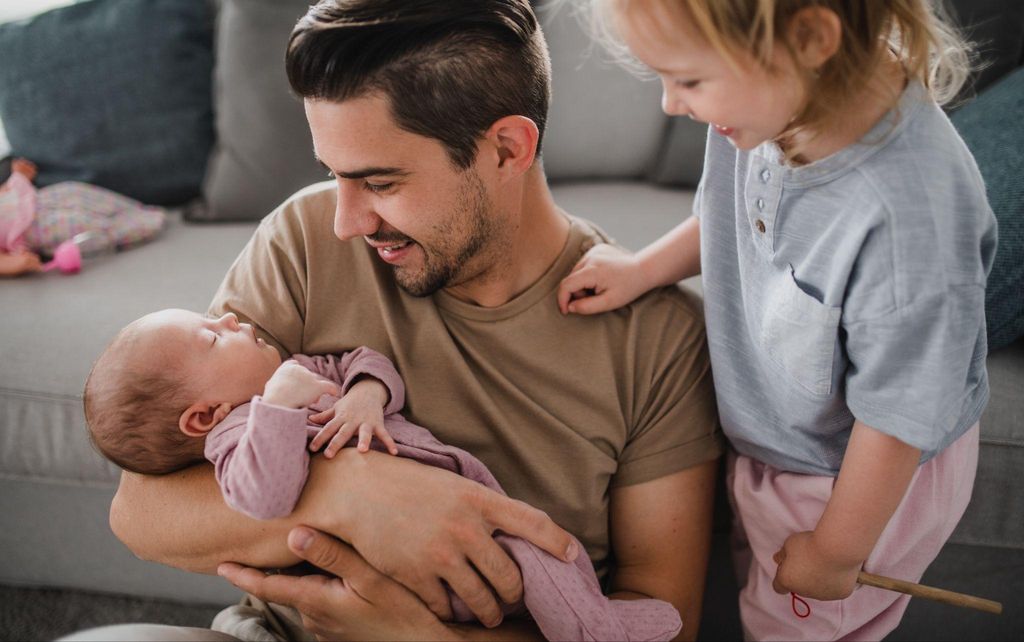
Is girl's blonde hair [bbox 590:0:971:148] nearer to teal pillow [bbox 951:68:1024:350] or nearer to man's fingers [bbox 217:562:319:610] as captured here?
teal pillow [bbox 951:68:1024:350]

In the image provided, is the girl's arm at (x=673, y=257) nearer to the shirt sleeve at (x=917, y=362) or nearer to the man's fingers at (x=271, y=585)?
the shirt sleeve at (x=917, y=362)

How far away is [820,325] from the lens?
1045mm

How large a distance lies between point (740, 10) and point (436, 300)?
68cm

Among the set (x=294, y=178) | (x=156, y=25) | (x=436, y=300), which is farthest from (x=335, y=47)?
(x=156, y=25)

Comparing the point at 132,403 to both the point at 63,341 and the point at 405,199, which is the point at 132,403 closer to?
the point at 405,199

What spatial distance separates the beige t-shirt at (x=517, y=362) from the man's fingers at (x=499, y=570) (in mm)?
174

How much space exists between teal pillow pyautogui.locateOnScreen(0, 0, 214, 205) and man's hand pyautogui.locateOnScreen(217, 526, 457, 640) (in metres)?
1.36

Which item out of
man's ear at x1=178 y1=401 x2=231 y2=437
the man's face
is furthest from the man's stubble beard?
man's ear at x1=178 y1=401 x2=231 y2=437

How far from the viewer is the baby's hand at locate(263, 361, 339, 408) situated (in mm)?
1159

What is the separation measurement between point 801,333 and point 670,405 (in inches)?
12.8

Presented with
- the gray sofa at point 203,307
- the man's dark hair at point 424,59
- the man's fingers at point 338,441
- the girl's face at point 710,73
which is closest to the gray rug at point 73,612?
the gray sofa at point 203,307

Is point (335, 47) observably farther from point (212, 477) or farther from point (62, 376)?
point (62, 376)

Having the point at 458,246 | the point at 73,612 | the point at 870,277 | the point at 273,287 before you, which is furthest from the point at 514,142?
the point at 73,612

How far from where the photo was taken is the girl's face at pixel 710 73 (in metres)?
0.89
